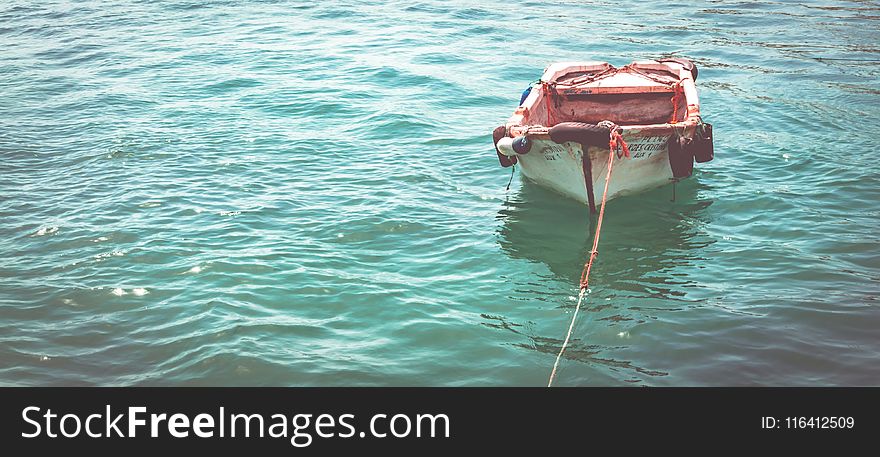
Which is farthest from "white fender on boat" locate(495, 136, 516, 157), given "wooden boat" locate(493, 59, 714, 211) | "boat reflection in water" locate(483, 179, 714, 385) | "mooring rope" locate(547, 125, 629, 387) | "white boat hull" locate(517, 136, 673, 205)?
"mooring rope" locate(547, 125, 629, 387)

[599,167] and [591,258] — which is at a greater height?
[599,167]

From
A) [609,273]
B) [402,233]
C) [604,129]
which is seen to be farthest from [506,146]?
[609,273]

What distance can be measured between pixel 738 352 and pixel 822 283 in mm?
2174

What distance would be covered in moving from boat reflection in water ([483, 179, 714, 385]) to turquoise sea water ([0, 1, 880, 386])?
0.03 metres

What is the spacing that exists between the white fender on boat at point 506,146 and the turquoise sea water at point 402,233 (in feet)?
3.06

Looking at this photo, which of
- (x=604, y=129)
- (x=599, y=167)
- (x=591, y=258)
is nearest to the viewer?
(x=591, y=258)

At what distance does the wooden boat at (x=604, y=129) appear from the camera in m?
11.3

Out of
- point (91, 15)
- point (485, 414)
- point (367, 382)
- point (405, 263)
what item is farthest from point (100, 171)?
point (91, 15)

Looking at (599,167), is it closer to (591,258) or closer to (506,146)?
(506,146)

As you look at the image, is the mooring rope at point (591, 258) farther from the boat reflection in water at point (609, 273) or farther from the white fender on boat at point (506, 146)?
the white fender on boat at point (506, 146)

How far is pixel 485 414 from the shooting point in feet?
24.3

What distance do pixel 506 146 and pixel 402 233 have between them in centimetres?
197

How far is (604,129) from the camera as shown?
35.6ft

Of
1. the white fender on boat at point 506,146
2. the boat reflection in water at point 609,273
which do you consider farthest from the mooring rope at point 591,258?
the white fender on boat at point 506,146
